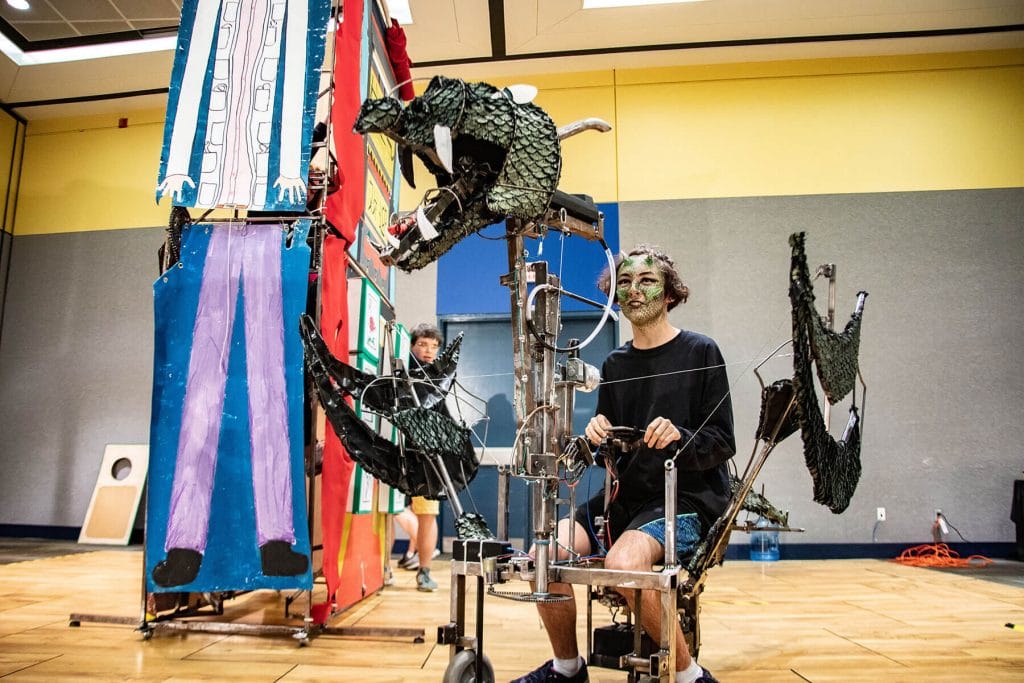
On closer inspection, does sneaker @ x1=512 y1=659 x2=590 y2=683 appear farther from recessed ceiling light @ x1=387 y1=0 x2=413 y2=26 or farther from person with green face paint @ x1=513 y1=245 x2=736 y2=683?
recessed ceiling light @ x1=387 y1=0 x2=413 y2=26

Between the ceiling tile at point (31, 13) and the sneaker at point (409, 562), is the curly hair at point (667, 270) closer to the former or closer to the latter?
the sneaker at point (409, 562)

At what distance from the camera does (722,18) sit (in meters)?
5.27

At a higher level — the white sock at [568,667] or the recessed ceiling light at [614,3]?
the recessed ceiling light at [614,3]

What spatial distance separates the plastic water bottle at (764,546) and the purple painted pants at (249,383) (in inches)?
160

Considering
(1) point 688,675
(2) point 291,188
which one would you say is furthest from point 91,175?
(1) point 688,675

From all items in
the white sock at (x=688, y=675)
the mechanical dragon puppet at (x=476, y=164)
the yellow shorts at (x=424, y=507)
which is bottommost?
the white sock at (x=688, y=675)

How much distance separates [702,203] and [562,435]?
4.67 m

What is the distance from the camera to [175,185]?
250cm

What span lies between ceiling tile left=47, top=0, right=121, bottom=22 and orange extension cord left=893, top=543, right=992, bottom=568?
739 cm

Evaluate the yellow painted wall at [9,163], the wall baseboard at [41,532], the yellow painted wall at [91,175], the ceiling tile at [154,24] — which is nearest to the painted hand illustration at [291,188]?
the ceiling tile at [154,24]

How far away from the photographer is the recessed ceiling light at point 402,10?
507cm

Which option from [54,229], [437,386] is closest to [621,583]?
[437,386]

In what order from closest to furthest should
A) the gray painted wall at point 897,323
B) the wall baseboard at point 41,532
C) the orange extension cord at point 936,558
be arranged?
1. the orange extension cord at point 936,558
2. the gray painted wall at point 897,323
3. the wall baseboard at point 41,532

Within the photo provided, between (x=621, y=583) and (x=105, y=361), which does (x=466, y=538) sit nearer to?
(x=621, y=583)
